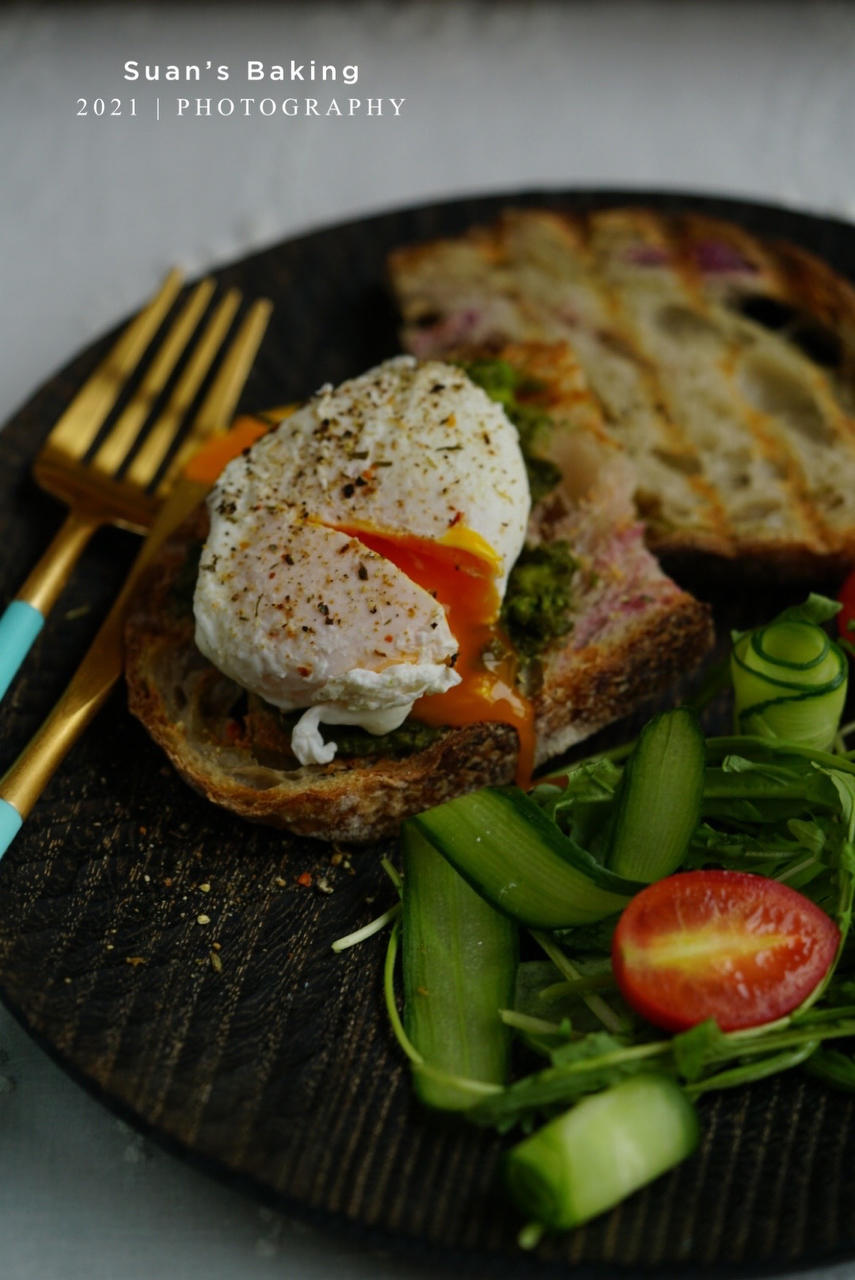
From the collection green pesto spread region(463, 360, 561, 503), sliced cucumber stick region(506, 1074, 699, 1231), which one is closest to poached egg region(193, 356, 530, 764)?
green pesto spread region(463, 360, 561, 503)

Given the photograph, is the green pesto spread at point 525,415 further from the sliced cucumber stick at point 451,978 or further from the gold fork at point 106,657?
the sliced cucumber stick at point 451,978

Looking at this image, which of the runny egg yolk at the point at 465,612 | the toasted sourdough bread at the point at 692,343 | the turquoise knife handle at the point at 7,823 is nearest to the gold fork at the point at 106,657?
the turquoise knife handle at the point at 7,823

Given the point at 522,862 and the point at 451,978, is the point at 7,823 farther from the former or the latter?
the point at 522,862

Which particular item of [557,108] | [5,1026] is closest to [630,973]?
[5,1026]

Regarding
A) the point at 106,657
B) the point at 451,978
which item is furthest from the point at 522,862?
the point at 106,657

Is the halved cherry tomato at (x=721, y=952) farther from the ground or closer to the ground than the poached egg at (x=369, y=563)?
closer to the ground

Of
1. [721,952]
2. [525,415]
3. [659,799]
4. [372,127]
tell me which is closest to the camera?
[721,952]

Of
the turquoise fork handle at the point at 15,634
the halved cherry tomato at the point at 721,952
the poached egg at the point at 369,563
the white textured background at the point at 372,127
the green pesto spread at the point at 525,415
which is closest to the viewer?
the halved cherry tomato at the point at 721,952

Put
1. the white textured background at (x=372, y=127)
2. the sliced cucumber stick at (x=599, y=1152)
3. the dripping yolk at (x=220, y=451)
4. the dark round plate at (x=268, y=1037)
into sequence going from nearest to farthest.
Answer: the sliced cucumber stick at (x=599, y=1152) < the dark round plate at (x=268, y=1037) < the dripping yolk at (x=220, y=451) < the white textured background at (x=372, y=127)
